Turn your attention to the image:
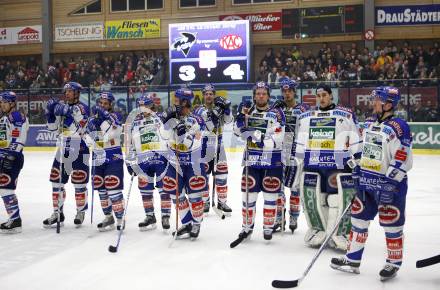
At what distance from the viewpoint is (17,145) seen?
283 inches

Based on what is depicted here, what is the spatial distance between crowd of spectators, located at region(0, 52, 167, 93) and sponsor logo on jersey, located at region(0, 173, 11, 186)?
523 inches

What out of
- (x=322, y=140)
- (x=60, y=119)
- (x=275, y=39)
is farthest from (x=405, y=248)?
(x=275, y=39)

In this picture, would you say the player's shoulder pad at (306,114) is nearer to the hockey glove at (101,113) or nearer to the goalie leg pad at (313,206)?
the goalie leg pad at (313,206)

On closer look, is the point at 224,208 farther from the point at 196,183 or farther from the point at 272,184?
the point at 272,184

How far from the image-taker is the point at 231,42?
18406 millimetres

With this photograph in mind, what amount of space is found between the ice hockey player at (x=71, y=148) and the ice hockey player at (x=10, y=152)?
1.29 feet

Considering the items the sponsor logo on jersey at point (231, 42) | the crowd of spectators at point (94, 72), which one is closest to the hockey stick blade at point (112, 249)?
the sponsor logo on jersey at point (231, 42)

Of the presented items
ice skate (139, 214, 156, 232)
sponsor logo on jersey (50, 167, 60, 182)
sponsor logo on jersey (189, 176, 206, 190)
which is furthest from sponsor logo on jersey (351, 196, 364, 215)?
sponsor logo on jersey (50, 167, 60, 182)

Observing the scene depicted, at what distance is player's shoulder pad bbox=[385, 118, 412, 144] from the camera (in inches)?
192

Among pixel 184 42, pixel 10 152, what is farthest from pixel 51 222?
pixel 184 42

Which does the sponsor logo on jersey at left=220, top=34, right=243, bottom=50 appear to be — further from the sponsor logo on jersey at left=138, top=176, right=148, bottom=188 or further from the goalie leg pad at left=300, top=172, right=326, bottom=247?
the goalie leg pad at left=300, top=172, right=326, bottom=247

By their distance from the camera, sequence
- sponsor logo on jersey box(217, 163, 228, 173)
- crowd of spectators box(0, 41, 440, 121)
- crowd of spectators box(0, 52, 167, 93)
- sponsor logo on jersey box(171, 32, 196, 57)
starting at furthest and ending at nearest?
crowd of spectators box(0, 52, 167, 93), sponsor logo on jersey box(171, 32, 196, 57), crowd of spectators box(0, 41, 440, 121), sponsor logo on jersey box(217, 163, 228, 173)

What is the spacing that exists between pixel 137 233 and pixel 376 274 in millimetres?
3053

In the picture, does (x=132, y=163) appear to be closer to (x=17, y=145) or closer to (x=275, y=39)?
(x=17, y=145)
